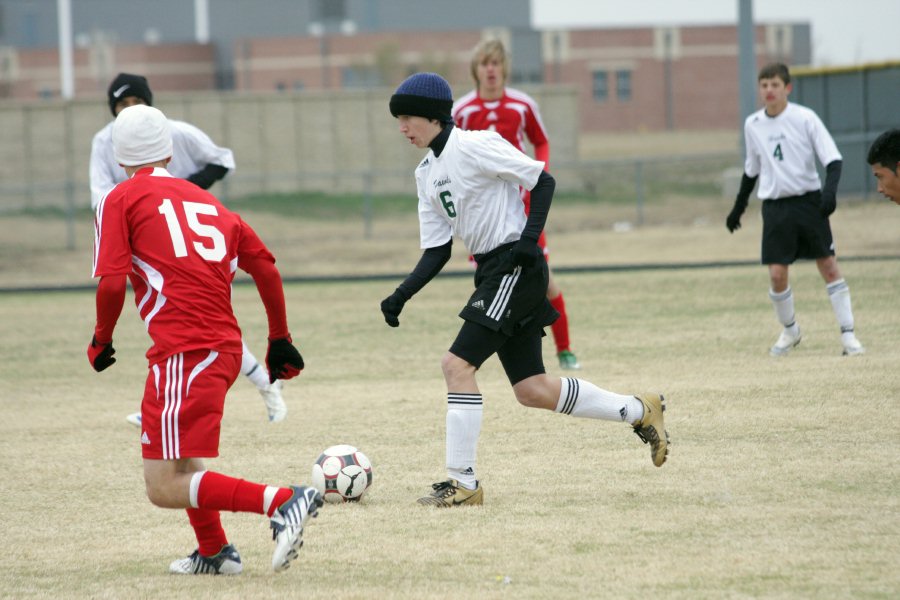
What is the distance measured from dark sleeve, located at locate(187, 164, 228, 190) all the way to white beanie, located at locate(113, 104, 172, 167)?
348 cm

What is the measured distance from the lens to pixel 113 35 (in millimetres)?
79562

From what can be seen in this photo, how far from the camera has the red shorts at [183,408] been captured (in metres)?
4.62

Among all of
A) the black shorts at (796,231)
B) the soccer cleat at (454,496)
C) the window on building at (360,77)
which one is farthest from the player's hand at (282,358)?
Answer: the window on building at (360,77)

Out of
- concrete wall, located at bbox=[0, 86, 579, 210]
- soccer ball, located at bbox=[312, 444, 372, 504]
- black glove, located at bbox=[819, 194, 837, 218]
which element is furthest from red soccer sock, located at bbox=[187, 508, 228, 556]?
concrete wall, located at bbox=[0, 86, 579, 210]

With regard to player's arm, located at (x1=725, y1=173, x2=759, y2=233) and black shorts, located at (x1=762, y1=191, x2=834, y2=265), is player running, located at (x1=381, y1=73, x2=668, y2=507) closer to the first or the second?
black shorts, located at (x1=762, y1=191, x2=834, y2=265)

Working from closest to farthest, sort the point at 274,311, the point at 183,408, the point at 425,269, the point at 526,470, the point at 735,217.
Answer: the point at 183,408
the point at 274,311
the point at 425,269
the point at 526,470
the point at 735,217

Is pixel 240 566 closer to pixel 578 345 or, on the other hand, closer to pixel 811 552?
pixel 811 552

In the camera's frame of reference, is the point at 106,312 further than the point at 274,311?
No

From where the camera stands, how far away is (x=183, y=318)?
186 inches

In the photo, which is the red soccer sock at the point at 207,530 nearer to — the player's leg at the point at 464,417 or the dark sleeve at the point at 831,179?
the player's leg at the point at 464,417

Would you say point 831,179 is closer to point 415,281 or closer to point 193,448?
A: point 415,281

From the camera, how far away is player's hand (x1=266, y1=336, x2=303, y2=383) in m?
5.06


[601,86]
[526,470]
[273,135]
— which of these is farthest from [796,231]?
[601,86]

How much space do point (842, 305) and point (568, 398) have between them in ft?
14.3
